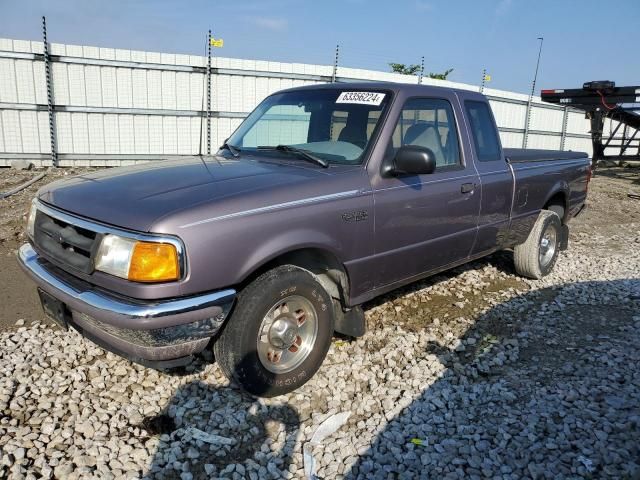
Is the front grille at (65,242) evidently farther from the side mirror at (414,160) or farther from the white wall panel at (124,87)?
the white wall panel at (124,87)

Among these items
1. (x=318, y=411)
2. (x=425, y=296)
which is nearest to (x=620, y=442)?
(x=318, y=411)

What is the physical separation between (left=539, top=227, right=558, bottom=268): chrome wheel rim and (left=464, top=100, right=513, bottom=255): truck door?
3.32ft

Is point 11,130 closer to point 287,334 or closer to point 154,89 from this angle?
point 154,89

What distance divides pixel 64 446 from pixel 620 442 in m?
2.93

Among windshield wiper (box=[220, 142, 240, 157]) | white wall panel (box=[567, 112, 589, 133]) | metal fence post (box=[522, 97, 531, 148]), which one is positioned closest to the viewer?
windshield wiper (box=[220, 142, 240, 157])

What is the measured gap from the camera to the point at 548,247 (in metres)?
5.73

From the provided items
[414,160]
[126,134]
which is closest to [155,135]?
[126,134]

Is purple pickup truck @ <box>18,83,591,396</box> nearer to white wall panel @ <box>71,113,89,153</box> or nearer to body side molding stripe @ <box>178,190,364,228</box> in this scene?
body side molding stripe @ <box>178,190,364,228</box>

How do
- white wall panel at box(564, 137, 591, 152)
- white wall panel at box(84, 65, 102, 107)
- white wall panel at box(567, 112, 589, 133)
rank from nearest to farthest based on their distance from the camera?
white wall panel at box(84, 65, 102, 107), white wall panel at box(567, 112, 589, 133), white wall panel at box(564, 137, 591, 152)

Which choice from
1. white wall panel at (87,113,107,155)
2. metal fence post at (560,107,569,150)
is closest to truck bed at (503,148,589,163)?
white wall panel at (87,113,107,155)

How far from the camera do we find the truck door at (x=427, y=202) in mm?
3512

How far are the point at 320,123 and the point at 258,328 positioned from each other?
1763 mm

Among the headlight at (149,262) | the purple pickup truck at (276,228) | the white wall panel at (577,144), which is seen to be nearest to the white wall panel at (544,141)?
the white wall panel at (577,144)

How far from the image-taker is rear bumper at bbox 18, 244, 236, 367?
245 cm
